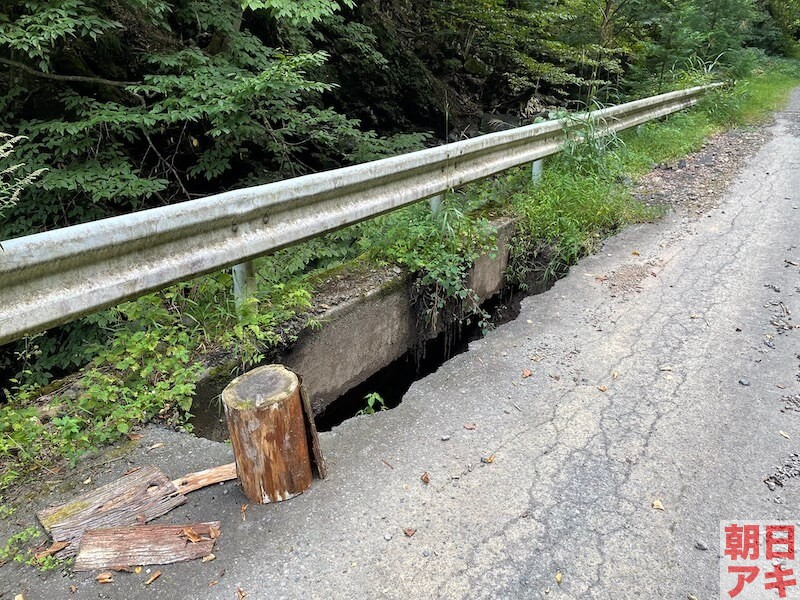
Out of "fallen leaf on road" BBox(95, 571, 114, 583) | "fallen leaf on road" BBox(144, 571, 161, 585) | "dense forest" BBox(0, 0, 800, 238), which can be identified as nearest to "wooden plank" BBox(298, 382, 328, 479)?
"fallen leaf on road" BBox(144, 571, 161, 585)

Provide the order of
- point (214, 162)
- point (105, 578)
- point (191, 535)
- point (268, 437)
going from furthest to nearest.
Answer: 1. point (214, 162)
2. point (268, 437)
3. point (191, 535)
4. point (105, 578)

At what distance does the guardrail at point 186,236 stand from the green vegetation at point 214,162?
0.28m

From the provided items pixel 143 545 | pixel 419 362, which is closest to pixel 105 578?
pixel 143 545

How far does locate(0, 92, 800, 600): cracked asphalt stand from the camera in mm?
1771

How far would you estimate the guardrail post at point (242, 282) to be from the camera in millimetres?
2836

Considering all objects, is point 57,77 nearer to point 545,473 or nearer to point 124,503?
point 124,503

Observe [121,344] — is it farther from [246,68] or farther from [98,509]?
[246,68]

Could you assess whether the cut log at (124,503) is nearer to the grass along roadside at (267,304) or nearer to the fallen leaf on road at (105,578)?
the fallen leaf on road at (105,578)

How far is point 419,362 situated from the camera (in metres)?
3.99

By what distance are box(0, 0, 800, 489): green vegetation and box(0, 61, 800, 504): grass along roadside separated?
0.04ft

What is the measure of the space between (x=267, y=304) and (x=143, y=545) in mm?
1452

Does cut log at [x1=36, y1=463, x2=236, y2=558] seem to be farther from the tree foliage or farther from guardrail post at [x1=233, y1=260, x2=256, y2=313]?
the tree foliage

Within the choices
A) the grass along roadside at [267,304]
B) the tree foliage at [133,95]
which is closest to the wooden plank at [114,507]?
the grass along roadside at [267,304]

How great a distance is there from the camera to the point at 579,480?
2176 millimetres
